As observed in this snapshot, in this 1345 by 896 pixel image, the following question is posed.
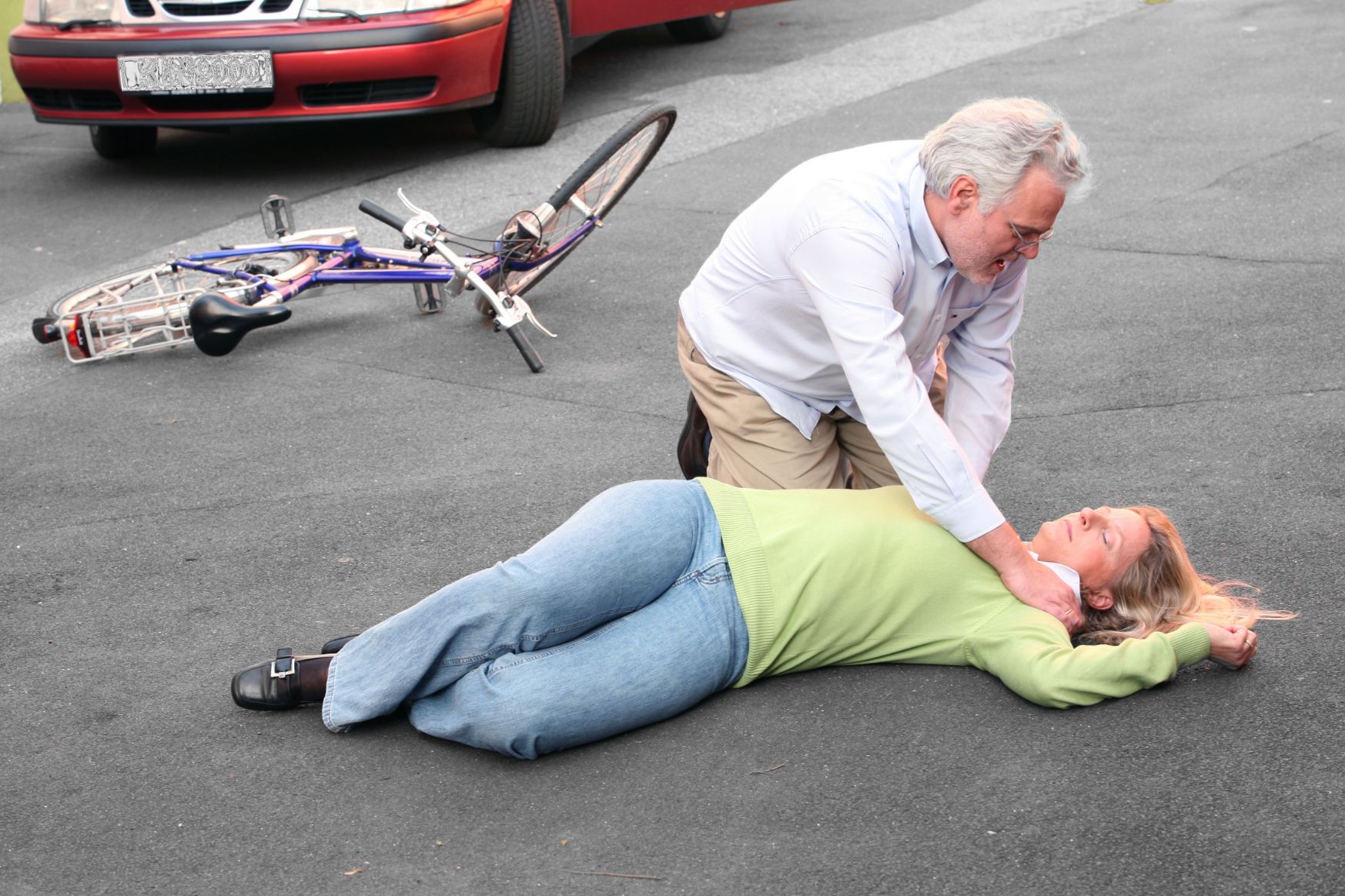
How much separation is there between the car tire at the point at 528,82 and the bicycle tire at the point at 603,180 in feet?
6.45

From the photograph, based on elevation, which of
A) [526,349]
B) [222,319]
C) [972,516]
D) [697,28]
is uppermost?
[972,516]

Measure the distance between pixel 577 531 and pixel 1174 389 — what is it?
2.51 m

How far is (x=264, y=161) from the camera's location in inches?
306

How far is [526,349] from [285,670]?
85.9 inches

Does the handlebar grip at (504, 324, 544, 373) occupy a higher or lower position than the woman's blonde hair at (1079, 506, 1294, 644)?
lower

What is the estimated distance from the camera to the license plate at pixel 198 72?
6488mm

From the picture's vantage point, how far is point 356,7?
6.63m

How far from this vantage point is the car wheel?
10.5 meters

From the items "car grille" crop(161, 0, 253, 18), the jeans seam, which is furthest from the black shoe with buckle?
"car grille" crop(161, 0, 253, 18)

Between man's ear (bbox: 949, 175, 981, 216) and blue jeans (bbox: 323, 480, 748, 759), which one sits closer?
blue jeans (bbox: 323, 480, 748, 759)

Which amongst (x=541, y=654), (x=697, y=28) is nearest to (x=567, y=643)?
(x=541, y=654)

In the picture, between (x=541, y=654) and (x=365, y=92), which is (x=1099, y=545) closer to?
(x=541, y=654)

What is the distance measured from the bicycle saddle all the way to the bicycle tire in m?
0.89

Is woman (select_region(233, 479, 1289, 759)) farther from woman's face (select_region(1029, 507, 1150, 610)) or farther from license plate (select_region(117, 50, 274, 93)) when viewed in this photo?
license plate (select_region(117, 50, 274, 93))
